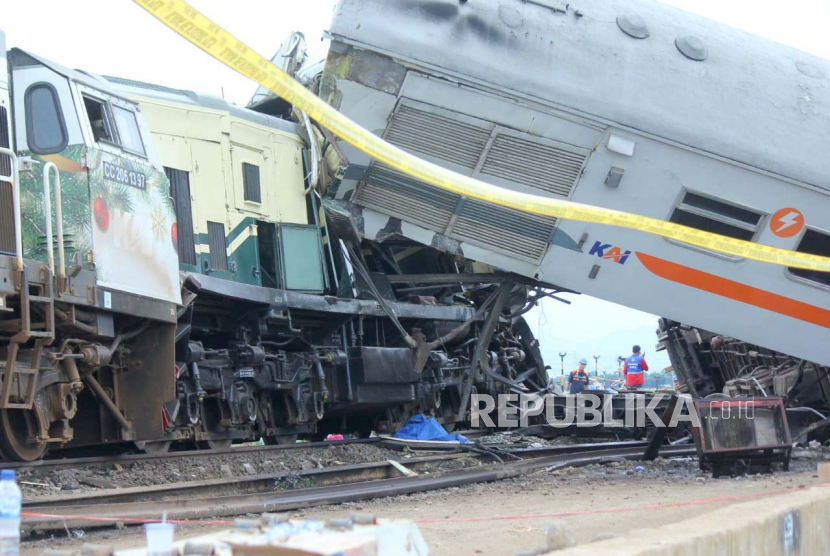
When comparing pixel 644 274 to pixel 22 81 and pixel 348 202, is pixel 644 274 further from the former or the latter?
pixel 22 81

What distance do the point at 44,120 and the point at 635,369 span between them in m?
11.9

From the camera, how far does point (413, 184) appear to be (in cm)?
970

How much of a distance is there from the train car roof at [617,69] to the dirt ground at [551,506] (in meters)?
3.24

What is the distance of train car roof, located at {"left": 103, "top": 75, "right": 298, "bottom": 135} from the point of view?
9.08 meters

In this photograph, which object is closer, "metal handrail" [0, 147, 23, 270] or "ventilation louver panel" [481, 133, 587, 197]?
"metal handrail" [0, 147, 23, 270]

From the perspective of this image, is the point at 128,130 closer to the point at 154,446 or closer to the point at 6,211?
the point at 6,211

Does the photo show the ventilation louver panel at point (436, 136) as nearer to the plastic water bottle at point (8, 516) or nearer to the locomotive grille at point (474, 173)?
the locomotive grille at point (474, 173)

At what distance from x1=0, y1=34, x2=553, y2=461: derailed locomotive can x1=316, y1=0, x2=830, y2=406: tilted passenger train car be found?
112 cm

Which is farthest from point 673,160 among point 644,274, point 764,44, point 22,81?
point 22,81

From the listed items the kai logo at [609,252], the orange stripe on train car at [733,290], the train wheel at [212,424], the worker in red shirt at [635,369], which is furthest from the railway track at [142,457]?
the worker in red shirt at [635,369]

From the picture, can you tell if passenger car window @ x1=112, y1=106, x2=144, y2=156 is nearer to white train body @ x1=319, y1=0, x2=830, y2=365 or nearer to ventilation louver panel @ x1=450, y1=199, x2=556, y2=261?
white train body @ x1=319, y1=0, x2=830, y2=365

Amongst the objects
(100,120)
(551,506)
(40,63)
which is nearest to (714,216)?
(551,506)

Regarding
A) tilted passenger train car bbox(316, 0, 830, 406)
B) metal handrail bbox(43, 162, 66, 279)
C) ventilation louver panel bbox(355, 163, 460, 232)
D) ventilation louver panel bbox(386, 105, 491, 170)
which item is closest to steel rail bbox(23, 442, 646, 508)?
metal handrail bbox(43, 162, 66, 279)

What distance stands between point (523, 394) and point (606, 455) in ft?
9.30
